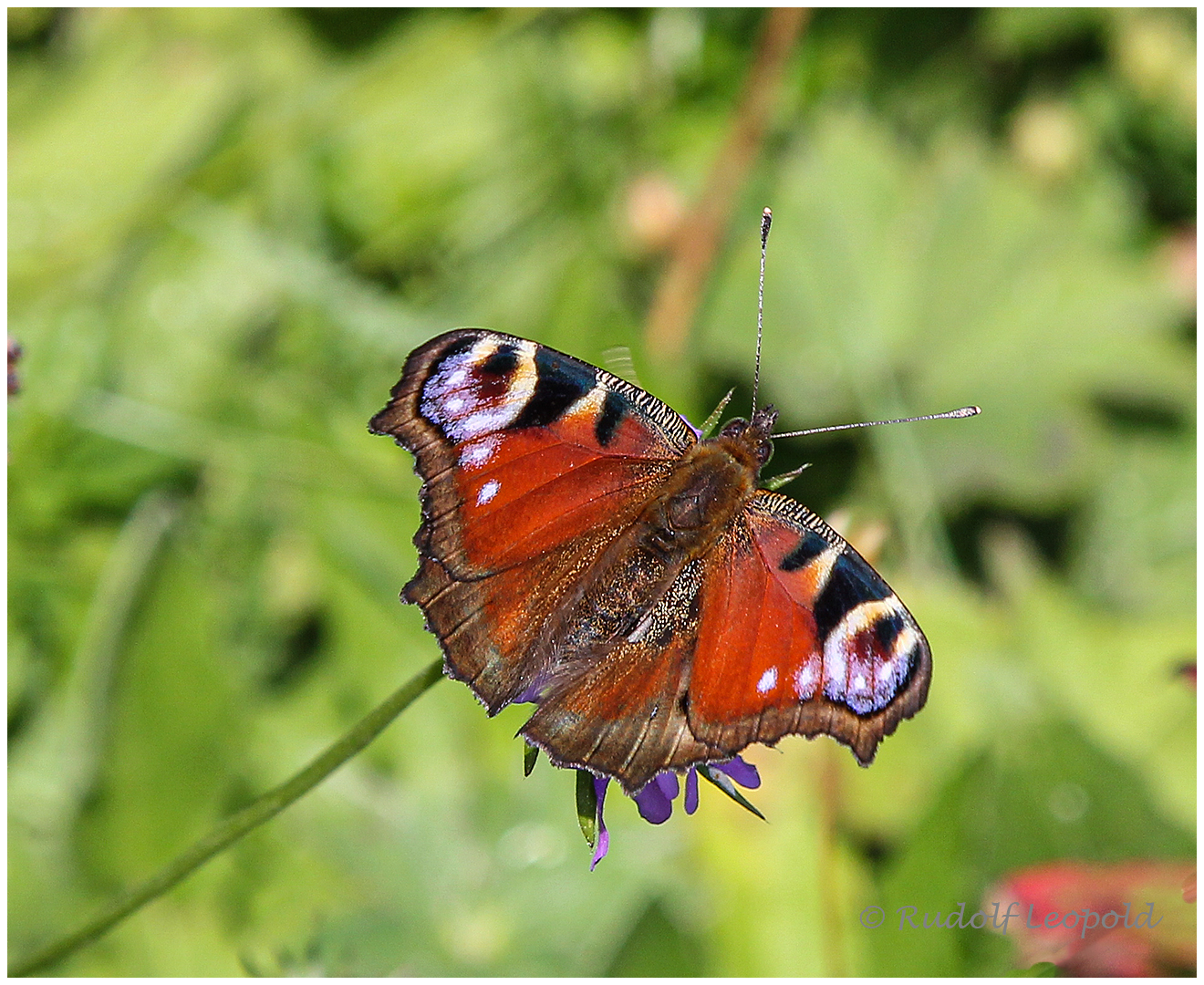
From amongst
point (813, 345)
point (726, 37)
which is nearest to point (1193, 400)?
point (813, 345)

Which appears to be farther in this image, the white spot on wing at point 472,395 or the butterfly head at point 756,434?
the butterfly head at point 756,434

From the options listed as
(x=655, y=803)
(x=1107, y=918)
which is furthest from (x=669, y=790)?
(x=1107, y=918)

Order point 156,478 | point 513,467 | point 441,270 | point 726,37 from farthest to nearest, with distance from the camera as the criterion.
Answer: point 726,37 < point 441,270 < point 156,478 < point 513,467

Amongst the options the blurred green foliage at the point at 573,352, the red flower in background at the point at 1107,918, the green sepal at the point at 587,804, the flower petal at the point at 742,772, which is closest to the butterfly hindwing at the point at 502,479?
the green sepal at the point at 587,804

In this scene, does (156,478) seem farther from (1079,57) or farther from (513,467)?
(1079,57)

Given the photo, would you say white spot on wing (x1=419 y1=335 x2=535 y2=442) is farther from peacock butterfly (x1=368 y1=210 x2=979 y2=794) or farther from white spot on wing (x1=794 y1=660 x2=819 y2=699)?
white spot on wing (x1=794 y1=660 x2=819 y2=699)

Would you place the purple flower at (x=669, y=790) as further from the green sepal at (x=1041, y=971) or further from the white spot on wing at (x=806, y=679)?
the green sepal at (x=1041, y=971)
